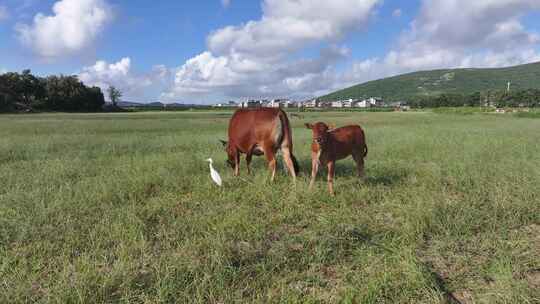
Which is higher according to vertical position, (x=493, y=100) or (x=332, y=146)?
(x=493, y=100)

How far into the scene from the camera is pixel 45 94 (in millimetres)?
73562

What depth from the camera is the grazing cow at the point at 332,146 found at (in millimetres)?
6309

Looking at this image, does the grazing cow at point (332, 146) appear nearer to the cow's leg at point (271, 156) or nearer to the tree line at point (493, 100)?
the cow's leg at point (271, 156)

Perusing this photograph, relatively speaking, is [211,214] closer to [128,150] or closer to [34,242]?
[34,242]

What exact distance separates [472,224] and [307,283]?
2907 millimetres

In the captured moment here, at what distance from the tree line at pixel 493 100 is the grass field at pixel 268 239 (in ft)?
401

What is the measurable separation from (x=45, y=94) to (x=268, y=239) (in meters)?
87.9

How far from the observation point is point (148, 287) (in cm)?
313

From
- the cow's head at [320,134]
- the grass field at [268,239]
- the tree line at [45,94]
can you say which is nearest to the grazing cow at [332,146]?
the cow's head at [320,134]

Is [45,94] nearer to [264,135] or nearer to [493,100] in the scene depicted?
[264,135]

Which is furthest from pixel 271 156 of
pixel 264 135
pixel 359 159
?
pixel 359 159

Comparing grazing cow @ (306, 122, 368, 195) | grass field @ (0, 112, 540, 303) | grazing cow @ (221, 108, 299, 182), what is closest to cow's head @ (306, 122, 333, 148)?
grazing cow @ (306, 122, 368, 195)

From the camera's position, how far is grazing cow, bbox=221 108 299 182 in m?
7.34

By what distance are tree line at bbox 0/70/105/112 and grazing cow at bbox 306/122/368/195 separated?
7560 centimetres
